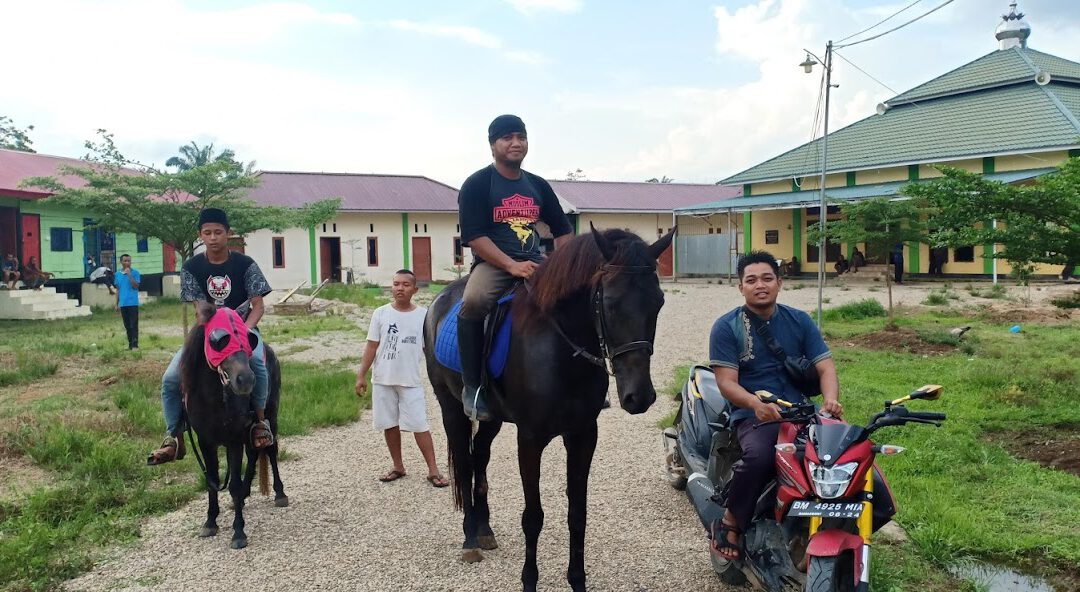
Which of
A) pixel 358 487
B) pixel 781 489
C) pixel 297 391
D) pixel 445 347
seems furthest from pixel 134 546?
pixel 297 391

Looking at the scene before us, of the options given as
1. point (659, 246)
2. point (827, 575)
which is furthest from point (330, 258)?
point (827, 575)

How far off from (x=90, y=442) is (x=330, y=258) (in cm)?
3077

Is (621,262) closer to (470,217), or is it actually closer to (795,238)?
(470,217)

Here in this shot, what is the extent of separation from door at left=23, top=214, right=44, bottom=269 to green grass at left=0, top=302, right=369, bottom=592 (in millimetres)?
10792

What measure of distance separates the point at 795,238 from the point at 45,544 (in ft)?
102

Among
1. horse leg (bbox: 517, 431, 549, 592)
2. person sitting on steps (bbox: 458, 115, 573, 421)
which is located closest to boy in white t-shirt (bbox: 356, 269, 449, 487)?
person sitting on steps (bbox: 458, 115, 573, 421)

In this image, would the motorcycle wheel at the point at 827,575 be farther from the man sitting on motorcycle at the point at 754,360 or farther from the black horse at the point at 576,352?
the black horse at the point at 576,352

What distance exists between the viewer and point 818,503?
315cm

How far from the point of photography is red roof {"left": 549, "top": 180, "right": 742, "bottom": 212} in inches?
1574

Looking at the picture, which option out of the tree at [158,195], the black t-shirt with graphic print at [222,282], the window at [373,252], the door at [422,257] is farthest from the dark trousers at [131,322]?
the door at [422,257]

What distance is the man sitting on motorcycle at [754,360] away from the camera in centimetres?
364

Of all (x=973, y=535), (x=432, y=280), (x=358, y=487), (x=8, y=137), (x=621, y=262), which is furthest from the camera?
(x=8, y=137)

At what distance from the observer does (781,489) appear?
337 cm

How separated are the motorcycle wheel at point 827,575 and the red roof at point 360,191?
34649 mm
